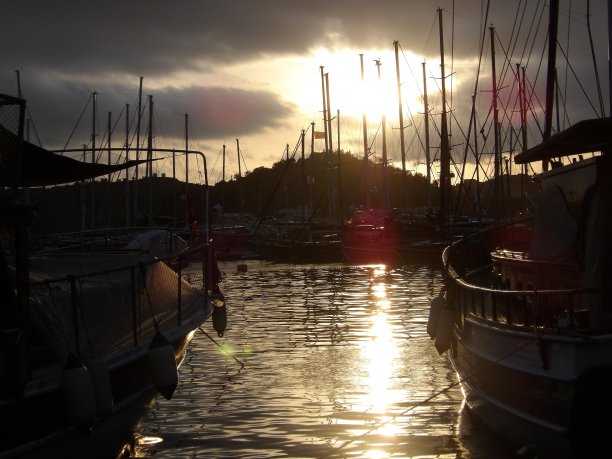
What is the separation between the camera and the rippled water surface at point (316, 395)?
36.9ft

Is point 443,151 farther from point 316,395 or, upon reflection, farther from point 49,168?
point 49,168

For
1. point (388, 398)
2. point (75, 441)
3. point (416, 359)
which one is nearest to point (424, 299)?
point (416, 359)

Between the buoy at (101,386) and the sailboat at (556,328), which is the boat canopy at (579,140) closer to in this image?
the sailboat at (556,328)

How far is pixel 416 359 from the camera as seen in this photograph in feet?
58.3

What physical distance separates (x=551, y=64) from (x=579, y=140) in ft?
29.5

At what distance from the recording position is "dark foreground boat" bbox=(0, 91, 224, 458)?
336 inches

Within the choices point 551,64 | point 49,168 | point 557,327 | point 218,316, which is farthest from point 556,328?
point 551,64

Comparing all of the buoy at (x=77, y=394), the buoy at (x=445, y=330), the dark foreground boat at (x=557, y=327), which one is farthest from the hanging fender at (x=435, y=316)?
the buoy at (x=77, y=394)

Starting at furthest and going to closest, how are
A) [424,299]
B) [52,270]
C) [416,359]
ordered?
[424,299] → [416,359] → [52,270]

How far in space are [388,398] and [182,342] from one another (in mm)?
3654

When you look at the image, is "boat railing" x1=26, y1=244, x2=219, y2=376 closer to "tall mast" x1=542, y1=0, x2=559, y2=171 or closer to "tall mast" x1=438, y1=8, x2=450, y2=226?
"tall mast" x1=542, y1=0, x2=559, y2=171

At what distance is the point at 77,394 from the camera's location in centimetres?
895

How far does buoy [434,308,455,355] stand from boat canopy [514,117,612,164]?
10.1 feet

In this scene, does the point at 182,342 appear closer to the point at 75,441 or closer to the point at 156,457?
the point at 156,457
